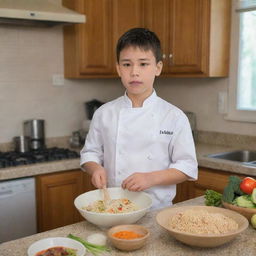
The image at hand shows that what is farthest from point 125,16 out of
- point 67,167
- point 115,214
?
point 115,214

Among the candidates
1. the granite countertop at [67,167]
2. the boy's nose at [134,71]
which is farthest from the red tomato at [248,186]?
the granite countertop at [67,167]

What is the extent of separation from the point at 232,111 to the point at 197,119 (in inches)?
13.5

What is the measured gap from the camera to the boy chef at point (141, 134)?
148 cm

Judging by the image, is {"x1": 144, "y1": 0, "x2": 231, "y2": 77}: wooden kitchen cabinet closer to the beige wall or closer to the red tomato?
the beige wall

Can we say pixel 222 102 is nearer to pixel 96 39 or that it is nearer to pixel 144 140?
pixel 96 39

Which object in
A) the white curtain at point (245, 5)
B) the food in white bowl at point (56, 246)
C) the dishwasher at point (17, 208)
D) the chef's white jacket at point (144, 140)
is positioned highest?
the white curtain at point (245, 5)

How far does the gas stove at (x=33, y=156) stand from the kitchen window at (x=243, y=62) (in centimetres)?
122

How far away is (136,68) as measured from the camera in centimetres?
145

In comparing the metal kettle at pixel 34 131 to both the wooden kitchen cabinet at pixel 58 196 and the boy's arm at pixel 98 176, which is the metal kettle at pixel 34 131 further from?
the boy's arm at pixel 98 176

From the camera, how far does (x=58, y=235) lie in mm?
1239

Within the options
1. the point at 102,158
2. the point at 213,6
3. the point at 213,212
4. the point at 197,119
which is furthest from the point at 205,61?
the point at 213,212

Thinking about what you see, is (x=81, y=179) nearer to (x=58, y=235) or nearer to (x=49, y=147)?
(x=49, y=147)

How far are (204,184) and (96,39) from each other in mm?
1334

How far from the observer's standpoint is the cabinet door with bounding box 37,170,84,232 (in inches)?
101
